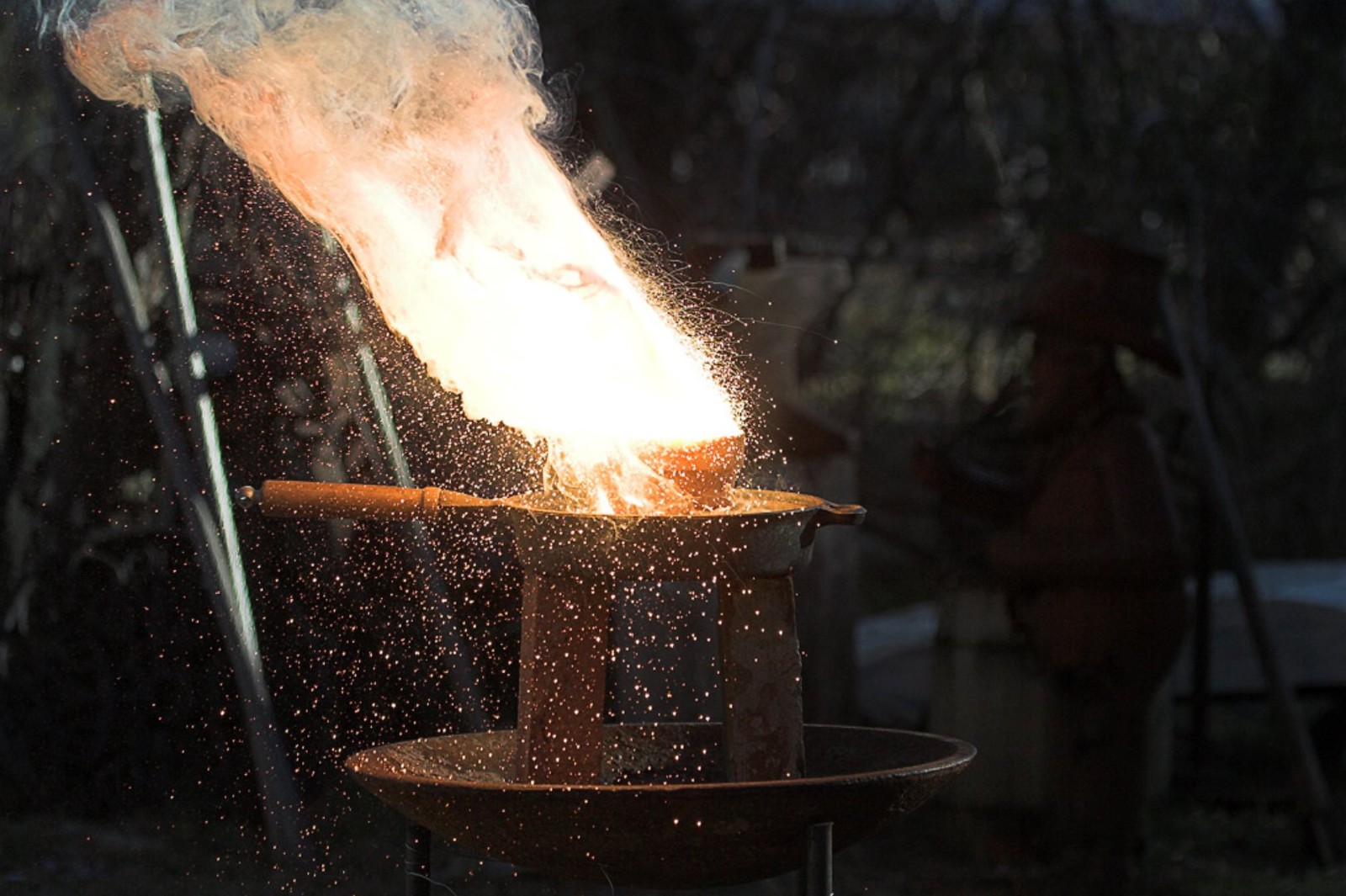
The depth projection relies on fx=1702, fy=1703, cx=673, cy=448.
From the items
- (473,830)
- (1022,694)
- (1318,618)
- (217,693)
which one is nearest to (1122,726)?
(1022,694)

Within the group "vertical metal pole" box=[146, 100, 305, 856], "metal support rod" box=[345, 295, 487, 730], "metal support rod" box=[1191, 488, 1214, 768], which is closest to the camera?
"vertical metal pole" box=[146, 100, 305, 856]

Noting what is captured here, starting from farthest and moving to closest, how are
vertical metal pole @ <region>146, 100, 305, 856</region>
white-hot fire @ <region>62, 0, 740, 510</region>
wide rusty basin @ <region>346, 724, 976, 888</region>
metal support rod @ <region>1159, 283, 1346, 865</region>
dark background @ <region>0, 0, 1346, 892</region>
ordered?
metal support rod @ <region>1159, 283, 1346, 865</region>
dark background @ <region>0, 0, 1346, 892</region>
vertical metal pole @ <region>146, 100, 305, 856</region>
white-hot fire @ <region>62, 0, 740, 510</region>
wide rusty basin @ <region>346, 724, 976, 888</region>

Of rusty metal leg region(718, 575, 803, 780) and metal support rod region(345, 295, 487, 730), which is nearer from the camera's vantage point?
rusty metal leg region(718, 575, 803, 780)

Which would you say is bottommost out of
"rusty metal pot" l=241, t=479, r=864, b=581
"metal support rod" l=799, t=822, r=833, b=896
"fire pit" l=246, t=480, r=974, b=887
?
"metal support rod" l=799, t=822, r=833, b=896

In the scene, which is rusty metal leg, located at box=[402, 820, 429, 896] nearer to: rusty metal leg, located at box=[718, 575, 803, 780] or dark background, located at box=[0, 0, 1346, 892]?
rusty metal leg, located at box=[718, 575, 803, 780]

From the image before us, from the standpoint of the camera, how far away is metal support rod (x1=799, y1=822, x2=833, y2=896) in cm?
236

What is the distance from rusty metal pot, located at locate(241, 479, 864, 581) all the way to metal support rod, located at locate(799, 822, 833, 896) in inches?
16.2

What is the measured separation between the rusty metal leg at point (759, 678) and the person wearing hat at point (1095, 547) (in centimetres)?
239

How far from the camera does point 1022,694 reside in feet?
16.8

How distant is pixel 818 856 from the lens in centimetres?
236

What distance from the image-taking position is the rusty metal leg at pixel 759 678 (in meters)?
2.63

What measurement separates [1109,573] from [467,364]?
2.46 metres

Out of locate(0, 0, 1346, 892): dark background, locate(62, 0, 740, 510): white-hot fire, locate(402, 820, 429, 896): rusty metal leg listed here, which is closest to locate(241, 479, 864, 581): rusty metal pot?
locate(62, 0, 740, 510): white-hot fire

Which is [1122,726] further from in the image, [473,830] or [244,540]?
[473,830]
